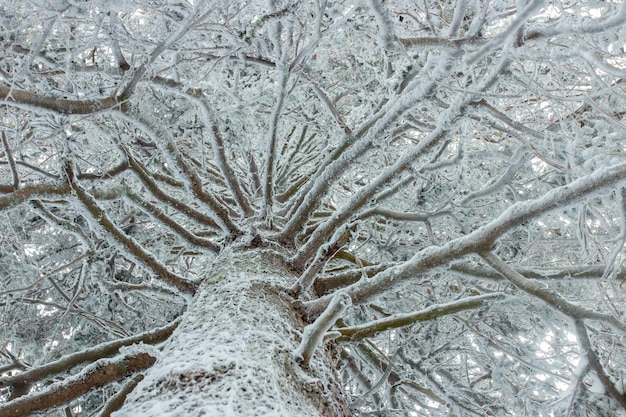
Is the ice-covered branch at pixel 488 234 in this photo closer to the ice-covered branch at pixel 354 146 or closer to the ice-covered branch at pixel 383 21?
the ice-covered branch at pixel 354 146

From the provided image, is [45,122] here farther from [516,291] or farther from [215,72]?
[516,291]

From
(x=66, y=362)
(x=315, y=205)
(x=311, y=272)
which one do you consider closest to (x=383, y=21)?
(x=311, y=272)

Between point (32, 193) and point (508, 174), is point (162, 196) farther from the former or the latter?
point (508, 174)

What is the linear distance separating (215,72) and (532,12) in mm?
2492

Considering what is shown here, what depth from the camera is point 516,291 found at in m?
2.34

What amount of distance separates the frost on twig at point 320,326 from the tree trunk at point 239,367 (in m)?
0.05

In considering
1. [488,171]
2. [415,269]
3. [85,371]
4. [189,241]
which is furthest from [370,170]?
[85,371]

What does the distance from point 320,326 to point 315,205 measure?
5.99ft

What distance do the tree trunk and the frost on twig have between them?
47mm

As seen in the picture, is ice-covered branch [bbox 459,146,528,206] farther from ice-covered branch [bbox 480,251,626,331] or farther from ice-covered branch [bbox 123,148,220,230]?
ice-covered branch [bbox 123,148,220,230]

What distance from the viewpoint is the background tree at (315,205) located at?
1.81 m

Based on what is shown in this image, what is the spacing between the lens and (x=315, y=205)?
3320 millimetres

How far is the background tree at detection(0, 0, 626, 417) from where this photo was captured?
71.2 inches

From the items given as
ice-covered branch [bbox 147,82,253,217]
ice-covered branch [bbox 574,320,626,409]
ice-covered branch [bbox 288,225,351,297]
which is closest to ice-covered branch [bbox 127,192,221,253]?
ice-covered branch [bbox 147,82,253,217]
